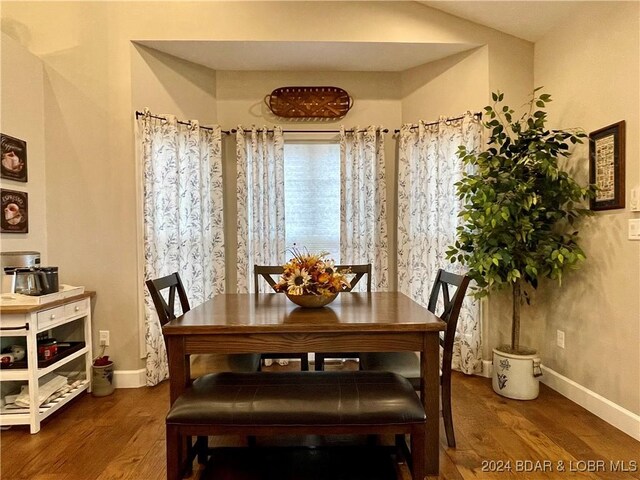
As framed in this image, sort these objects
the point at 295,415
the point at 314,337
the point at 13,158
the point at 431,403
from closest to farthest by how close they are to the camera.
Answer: the point at 295,415, the point at 314,337, the point at 431,403, the point at 13,158

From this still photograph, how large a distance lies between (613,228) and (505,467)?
156 centimetres

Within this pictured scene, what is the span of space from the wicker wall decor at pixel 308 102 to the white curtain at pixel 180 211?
63 cm

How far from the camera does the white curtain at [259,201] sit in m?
3.23

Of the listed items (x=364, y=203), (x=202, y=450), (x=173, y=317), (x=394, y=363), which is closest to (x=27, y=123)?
(x=173, y=317)

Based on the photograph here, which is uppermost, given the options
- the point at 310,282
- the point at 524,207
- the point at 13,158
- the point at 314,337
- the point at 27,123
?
the point at 27,123

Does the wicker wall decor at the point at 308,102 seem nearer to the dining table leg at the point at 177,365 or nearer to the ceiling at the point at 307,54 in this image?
the ceiling at the point at 307,54

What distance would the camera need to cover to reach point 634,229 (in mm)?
2035

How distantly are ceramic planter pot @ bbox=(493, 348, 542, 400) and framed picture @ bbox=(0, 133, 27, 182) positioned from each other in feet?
12.0

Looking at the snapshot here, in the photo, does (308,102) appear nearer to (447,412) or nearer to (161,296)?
(161,296)

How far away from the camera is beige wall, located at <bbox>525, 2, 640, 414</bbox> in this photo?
205 cm

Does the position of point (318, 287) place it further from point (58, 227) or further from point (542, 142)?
point (58, 227)

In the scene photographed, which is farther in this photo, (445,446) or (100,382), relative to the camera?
(100,382)

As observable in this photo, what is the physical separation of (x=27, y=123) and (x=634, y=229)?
4051mm

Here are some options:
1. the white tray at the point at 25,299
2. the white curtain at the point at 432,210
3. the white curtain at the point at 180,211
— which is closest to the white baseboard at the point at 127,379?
the white curtain at the point at 180,211
